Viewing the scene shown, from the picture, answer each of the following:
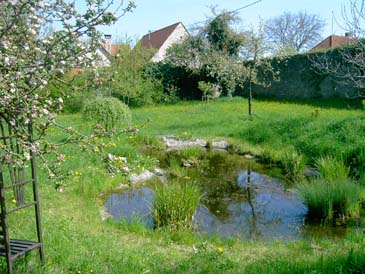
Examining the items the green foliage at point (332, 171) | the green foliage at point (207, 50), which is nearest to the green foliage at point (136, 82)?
the green foliage at point (207, 50)

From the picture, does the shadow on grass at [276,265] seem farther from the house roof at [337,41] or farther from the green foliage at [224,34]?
the green foliage at [224,34]

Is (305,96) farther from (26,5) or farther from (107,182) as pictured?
(26,5)

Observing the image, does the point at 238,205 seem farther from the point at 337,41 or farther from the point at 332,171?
the point at 337,41

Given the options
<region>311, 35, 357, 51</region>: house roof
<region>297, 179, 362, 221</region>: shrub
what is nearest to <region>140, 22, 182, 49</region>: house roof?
<region>311, 35, 357, 51</region>: house roof

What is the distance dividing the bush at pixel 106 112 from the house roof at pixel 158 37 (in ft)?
67.5

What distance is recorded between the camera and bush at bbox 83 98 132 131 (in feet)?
34.7

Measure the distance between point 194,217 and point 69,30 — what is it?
13.7ft

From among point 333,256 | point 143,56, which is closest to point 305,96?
point 143,56

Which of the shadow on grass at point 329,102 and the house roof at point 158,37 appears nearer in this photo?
the shadow on grass at point 329,102

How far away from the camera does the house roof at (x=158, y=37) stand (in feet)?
105

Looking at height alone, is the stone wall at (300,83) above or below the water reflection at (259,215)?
above

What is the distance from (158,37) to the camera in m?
33.3

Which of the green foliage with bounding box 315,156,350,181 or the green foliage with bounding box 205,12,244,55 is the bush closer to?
the green foliage with bounding box 315,156,350,181

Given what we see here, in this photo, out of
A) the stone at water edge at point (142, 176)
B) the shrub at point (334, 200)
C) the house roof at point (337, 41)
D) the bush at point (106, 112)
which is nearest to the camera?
the shrub at point (334, 200)
